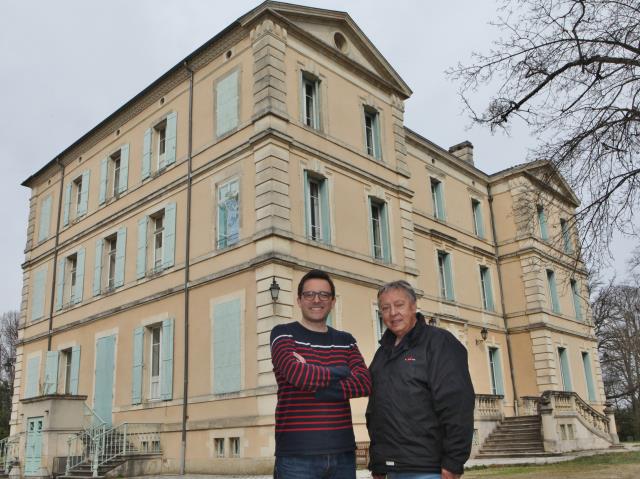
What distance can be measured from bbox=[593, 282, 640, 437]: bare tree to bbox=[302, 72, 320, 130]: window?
24.9m

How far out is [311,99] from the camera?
A: 54.2 feet

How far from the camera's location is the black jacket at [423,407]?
313 centimetres

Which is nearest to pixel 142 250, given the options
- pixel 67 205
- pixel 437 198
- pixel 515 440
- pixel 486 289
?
pixel 67 205

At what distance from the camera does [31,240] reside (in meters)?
24.0

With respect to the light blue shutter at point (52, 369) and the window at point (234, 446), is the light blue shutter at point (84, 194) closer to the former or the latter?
the light blue shutter at point (52, 369)

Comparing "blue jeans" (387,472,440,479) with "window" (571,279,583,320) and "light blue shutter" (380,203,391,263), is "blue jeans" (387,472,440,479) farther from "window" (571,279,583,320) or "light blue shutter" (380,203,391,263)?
"window" (571,279,583,320)

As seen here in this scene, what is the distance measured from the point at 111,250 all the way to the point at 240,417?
8.98 metres

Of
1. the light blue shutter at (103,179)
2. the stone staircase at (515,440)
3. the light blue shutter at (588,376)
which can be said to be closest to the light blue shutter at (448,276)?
the stone staircase at (515,440)

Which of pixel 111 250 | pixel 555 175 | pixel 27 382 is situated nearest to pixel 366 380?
pixel 555 175

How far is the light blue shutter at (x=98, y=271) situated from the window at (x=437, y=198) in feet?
38.4

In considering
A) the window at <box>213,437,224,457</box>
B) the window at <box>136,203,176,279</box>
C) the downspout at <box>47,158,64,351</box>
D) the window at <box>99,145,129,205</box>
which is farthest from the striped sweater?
the downspout at <box>47,158,64,351</box>

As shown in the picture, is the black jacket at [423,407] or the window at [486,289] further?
the window at [486,289]

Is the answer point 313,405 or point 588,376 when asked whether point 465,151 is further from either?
point 313,405

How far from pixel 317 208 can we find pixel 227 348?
13.7 feet
